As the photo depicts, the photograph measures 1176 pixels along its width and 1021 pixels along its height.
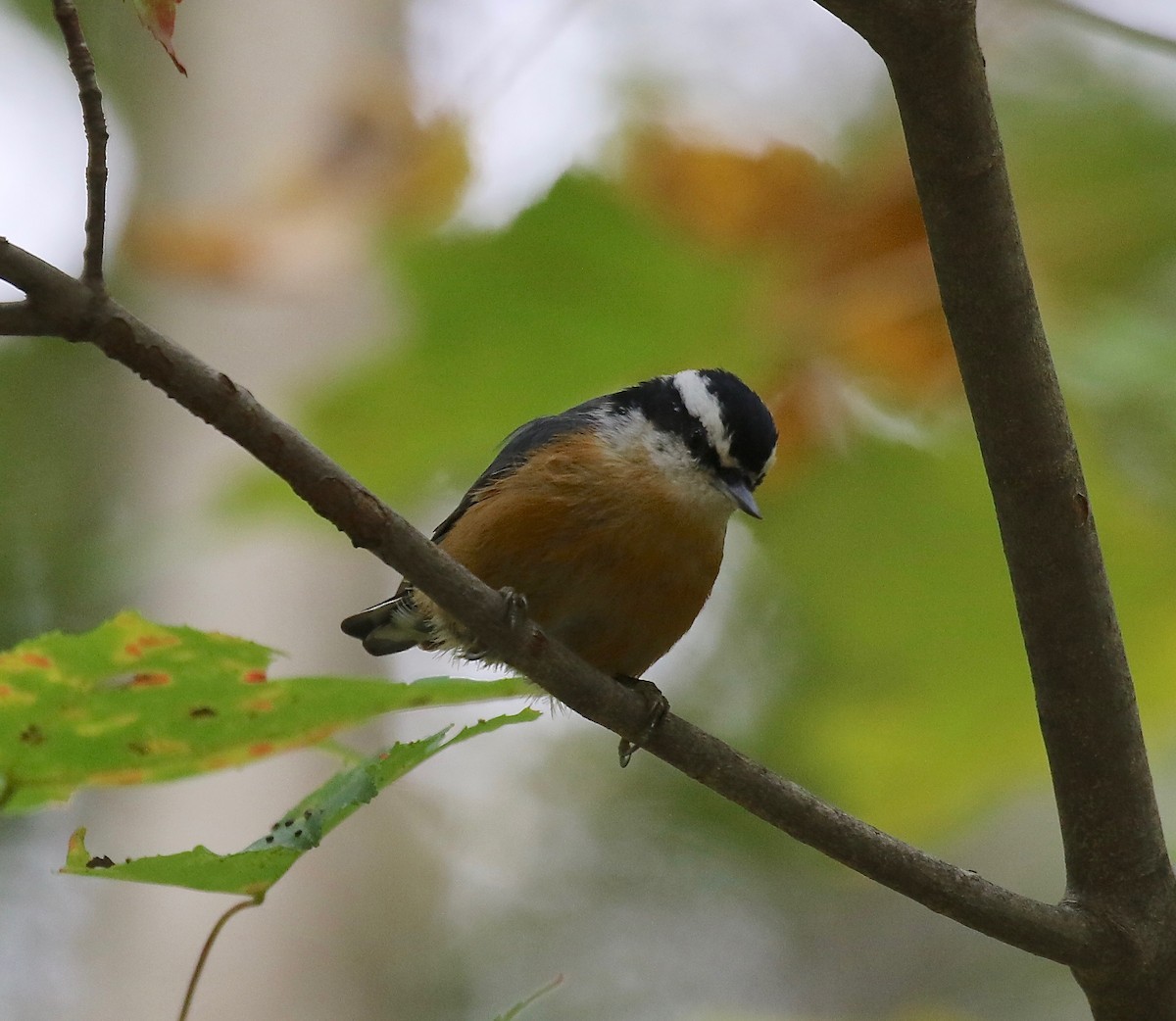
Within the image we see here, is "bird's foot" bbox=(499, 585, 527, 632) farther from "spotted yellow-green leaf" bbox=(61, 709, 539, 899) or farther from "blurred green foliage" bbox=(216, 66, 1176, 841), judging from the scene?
"blurred green foliage" bbox=(216, 66, 1176, 841)

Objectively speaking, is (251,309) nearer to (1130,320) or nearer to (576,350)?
(576,350)

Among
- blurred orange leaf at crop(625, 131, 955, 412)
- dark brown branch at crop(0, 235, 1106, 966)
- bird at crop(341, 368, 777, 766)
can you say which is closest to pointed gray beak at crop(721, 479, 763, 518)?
bird at crop(341, 368, 777, 766)

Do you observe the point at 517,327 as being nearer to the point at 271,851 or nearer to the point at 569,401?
the point at 569,401

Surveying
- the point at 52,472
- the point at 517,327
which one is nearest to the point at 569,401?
the point at 517,327

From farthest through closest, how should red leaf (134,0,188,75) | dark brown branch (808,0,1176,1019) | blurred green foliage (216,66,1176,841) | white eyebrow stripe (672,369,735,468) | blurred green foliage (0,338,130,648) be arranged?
blurred green foliage (0,338,130,648) < white eyebrow stripe (672,369,735,468) < blurred green foliage (216,66,1176,841) < dark brown branch (808,0,1176,1019) < red leaf (134,0,188,75)

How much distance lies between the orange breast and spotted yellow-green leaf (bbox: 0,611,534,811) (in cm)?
141

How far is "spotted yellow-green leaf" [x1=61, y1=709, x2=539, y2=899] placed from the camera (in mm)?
1728

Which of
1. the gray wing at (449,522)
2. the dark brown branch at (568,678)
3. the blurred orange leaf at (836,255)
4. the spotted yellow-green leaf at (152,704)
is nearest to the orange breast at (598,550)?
the gray wing at (449,522)

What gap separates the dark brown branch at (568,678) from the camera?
1.69m

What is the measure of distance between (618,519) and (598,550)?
11cm

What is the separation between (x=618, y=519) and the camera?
11.4 ft

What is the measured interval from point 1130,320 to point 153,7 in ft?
7.25

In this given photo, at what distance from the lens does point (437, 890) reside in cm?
688

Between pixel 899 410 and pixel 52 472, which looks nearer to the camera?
pixel 899 410
